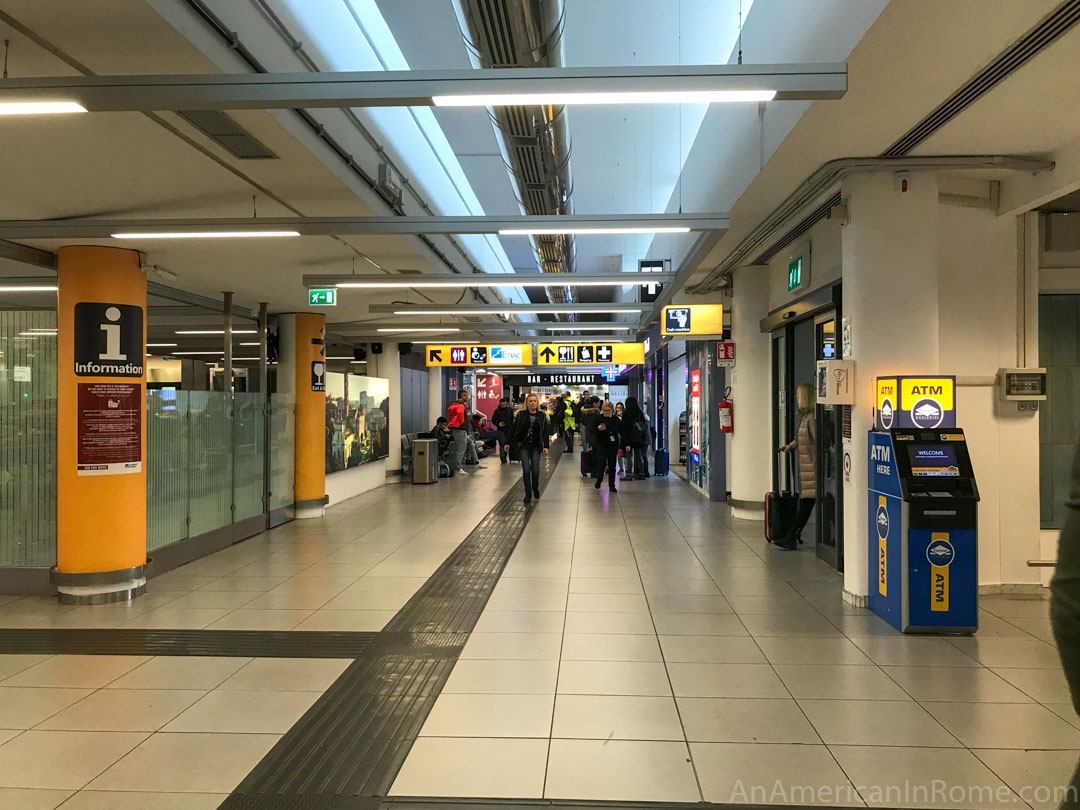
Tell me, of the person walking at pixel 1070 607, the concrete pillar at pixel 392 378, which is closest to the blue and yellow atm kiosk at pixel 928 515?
the person walking at pixel 1070 607

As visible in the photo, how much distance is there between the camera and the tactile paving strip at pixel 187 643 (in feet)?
14.8

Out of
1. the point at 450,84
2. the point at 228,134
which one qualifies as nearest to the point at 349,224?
the point at 228,134

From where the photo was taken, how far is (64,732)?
342 centimetres

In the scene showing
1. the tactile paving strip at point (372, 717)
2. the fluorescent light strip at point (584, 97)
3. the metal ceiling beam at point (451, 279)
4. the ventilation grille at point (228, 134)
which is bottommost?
the tactile paving strip at point (372, 717)

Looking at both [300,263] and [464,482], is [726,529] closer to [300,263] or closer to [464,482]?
[300,263]

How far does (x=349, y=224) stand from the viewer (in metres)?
5.34

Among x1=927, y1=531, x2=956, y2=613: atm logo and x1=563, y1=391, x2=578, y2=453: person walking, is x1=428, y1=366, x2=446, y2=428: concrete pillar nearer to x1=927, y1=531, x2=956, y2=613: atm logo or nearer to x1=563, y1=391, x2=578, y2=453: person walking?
x1=563, y1=391, x2=578, y2=453: person walking

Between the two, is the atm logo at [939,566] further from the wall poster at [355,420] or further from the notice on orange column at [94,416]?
the wall poster at [355,420]

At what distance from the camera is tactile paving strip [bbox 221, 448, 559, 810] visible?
285 centimetres

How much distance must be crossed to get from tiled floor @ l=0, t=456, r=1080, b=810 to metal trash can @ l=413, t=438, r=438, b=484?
7.44m

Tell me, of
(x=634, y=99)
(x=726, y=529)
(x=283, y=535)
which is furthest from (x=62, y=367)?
(x=726, y=529)

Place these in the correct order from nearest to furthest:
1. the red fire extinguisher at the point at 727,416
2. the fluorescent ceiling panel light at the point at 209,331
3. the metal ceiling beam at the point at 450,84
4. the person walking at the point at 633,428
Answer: the metal ceiling beam at the point at 450,84
the red fire extinguisher at the point at 727,416
the fluorescent ceiling panel light at the point at 209,331
the person walking at the point at 633,428

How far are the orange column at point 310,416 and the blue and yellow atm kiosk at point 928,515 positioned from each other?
7636 millimetres

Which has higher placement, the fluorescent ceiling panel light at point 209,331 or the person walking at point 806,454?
the fluorescent ceiling panel light at point 209,331
